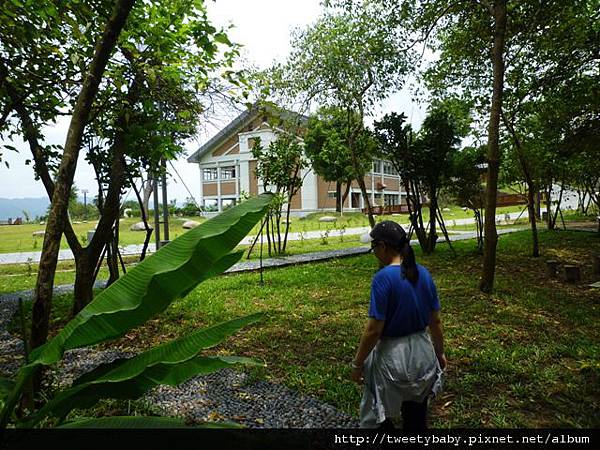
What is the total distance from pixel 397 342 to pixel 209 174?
4120 centimetres

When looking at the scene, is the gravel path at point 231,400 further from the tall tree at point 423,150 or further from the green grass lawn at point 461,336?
the tall tree at point 423,150

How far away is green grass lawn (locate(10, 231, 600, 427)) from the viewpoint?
340 centimetres

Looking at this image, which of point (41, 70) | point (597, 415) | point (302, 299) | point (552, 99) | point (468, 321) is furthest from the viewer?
point (552, 99)

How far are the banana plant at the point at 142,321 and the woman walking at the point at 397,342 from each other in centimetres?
108

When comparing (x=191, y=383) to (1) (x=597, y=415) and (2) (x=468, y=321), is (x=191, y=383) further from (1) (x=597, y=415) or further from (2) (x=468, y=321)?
(2) (x=468, y=321)

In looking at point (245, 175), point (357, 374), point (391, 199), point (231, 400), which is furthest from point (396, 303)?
point (391, 199)

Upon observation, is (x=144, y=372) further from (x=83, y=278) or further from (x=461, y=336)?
(x=461, y=336)

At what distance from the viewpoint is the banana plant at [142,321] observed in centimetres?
138

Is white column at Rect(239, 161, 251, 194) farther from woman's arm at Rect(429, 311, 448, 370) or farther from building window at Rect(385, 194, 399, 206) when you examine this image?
woman's arm at Rect(429, 311, 448, 370)

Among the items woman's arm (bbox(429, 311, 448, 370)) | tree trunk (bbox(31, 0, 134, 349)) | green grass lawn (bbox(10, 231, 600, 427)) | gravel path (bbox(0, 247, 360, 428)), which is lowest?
green grass lawn (bbox(10, 231, 600, 427))

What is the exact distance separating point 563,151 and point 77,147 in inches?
485

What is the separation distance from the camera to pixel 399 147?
11.9 m

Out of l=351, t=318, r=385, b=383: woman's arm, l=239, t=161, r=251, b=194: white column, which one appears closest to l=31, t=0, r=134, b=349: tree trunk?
l=351, t=318, r=385, b=383: woman's arm

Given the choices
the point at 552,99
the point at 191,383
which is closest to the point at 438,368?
the point at 191,383
